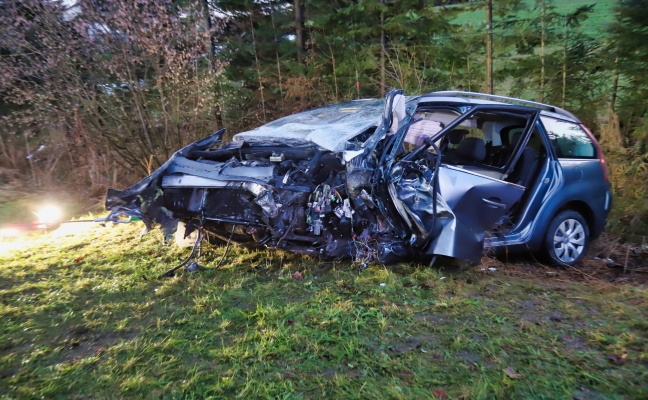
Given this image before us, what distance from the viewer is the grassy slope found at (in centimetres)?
853

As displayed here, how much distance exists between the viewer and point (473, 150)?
5.22m

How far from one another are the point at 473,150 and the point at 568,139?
1081 millimetres

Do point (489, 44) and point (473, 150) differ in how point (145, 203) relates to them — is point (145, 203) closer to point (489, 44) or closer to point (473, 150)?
point (473, 150)

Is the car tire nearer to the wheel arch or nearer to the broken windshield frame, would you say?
the wheel arch

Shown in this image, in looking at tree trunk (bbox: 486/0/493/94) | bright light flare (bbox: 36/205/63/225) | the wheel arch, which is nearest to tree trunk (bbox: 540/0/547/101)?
tree trunk (bbox: 486/0/493/94)

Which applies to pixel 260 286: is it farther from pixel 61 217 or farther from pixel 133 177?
pixel 133 177

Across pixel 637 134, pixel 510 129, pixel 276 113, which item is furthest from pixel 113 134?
pixel 637 134

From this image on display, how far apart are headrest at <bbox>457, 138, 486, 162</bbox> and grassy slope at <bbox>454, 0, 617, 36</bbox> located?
18.0 feet

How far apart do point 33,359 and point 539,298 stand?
3.94 metres

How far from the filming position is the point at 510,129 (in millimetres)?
5406

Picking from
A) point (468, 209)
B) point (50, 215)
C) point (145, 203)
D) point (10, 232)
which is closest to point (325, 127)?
point (468, 209)

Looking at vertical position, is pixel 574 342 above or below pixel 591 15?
below

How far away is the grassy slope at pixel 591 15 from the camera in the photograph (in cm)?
853

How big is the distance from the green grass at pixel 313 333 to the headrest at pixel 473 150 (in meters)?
1.35
